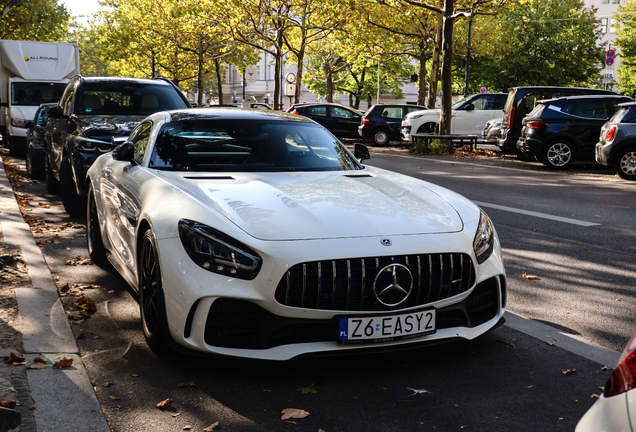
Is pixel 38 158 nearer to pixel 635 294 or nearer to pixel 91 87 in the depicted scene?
pixel 91 87

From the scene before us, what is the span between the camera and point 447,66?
21406mm

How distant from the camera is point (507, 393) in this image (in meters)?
3.47

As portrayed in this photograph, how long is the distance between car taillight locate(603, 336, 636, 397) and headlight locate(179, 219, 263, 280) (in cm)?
192

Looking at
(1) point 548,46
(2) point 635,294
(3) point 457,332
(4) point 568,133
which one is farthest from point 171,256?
(1) point 548,46

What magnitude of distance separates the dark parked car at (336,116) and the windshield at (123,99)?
Answer: 57.6 ft

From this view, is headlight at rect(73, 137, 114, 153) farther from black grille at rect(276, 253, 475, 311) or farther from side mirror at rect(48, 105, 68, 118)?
black grille at rect(276, 253, 475, 311)

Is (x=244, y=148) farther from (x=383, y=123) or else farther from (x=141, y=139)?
(x=383, y=123)

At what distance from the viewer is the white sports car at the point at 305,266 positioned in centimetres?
343

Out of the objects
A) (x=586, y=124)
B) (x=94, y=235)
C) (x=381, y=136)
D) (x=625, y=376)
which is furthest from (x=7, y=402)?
(x=381, y=136)

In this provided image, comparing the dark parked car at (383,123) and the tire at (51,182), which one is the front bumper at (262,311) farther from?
the dark parked car at (383,123)

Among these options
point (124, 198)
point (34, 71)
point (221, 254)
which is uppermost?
point (34, 71)

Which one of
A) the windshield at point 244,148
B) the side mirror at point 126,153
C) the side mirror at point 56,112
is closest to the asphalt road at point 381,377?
the side mirror at point 126,153

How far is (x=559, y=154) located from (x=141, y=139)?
41.3ft

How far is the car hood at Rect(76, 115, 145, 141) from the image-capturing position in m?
8.79
